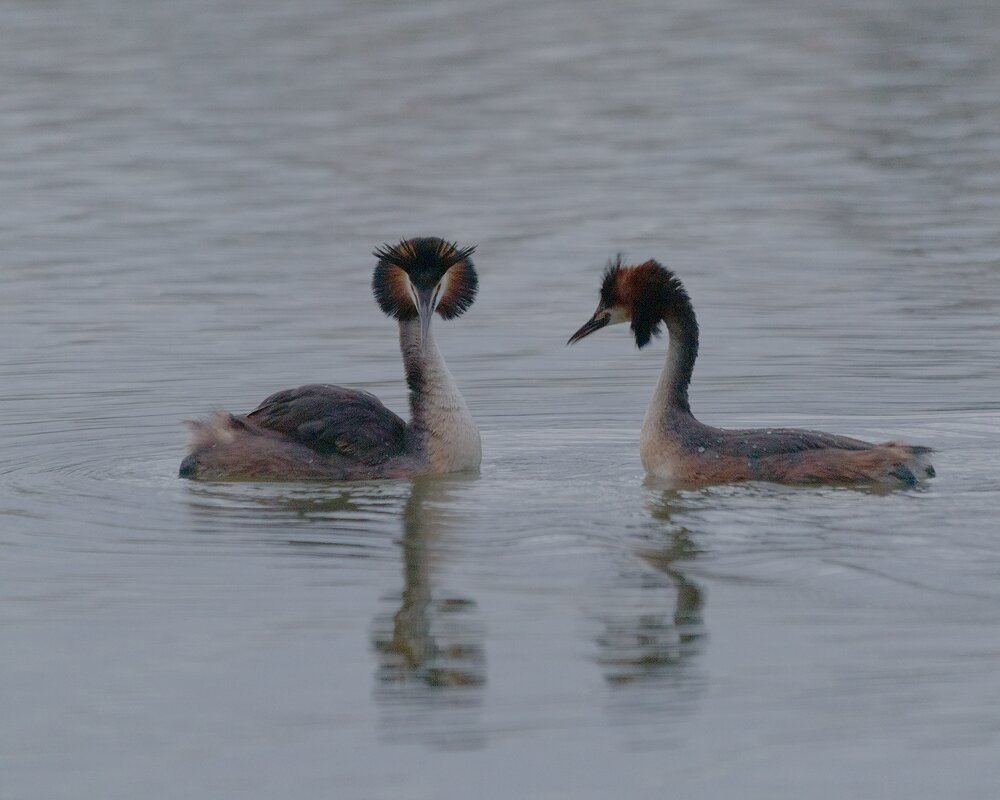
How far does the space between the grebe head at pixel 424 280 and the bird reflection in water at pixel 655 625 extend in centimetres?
267

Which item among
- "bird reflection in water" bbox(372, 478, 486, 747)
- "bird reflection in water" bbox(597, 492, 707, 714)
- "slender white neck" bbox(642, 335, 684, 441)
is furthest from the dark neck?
"bird reflection in water" bbox(372, 478, 486, 747)

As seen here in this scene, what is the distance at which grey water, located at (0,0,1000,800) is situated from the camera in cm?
761

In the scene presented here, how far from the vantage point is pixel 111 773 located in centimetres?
728

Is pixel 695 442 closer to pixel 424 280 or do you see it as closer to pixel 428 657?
pixel 424 280

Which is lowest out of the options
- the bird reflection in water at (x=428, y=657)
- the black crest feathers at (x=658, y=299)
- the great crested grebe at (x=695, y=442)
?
the bird reflection in water at (x=428, y=657)

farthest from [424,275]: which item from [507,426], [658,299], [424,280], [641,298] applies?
[507,426]

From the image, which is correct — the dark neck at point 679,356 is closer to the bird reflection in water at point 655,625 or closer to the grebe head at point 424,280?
the grebe head at point 424,280

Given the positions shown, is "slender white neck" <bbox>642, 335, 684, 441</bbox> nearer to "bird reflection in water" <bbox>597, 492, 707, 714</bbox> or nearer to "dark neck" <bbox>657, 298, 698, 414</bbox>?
"dark neck" <bbox>657, 298, 698, 414</bbox>

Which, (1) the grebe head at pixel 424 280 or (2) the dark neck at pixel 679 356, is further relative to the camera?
(1) the grebe head at pixel 424 280

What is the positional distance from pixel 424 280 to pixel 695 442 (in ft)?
6.44

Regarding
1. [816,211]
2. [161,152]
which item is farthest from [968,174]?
[161,152]

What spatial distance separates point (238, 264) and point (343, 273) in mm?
1145

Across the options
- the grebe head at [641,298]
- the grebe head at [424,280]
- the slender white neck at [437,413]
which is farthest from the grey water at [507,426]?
the grebe head at [424,280]

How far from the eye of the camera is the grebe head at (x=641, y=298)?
12.6 metres
